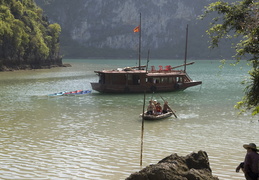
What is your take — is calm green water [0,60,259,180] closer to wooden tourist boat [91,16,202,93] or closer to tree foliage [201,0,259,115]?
tree foliage [201,0,259,115]

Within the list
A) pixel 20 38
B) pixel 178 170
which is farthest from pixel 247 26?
pixel 20 38

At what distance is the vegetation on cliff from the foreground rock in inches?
2815

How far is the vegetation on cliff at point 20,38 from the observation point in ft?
272

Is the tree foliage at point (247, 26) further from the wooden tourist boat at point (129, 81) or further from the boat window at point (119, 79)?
the boat window at point (119, 79)

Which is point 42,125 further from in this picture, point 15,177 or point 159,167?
point 159,167

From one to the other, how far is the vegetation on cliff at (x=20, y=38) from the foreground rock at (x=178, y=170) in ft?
235

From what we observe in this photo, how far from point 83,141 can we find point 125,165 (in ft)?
15.9

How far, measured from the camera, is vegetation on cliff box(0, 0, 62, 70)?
8281 cm

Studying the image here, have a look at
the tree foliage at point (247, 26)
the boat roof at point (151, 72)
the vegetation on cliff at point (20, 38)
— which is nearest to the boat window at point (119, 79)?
the boat roof at point (151, 72)

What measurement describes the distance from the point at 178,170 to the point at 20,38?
264 feet

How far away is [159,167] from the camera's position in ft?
30.5

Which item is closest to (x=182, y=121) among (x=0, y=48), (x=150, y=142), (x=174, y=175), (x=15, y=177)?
(x=150, y=142)

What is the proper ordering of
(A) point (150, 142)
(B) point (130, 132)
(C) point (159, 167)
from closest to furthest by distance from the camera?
(C) point (159, 167)
(A) point (150, 142)
(B) point (130, 132)

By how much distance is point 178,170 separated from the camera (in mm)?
9617
